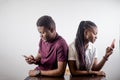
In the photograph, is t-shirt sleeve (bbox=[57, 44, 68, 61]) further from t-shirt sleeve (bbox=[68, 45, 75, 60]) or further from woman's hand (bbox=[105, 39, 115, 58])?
woman's hand (bbox=[105, 39, 115, 58])

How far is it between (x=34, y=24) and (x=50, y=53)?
45 cm

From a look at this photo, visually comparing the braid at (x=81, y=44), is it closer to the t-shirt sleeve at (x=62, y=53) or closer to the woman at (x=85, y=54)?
the woman at (x=85, y=54)

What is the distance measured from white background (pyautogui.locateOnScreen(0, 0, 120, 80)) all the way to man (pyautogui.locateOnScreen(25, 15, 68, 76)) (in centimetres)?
19

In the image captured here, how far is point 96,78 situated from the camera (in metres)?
1.79

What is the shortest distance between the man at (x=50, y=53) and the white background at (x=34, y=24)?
194 mm

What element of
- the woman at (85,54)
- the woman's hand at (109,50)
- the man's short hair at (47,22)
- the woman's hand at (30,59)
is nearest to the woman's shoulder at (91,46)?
the woman at (85,54)

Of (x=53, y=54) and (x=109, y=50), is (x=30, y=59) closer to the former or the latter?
(x=53, y=54)

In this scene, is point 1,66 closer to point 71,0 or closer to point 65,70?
point 65,70

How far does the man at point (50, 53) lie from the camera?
6.25ft

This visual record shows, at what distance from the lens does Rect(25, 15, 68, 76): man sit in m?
1.90

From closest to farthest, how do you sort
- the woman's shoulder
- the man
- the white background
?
the man < the woman's shoulder < the white background

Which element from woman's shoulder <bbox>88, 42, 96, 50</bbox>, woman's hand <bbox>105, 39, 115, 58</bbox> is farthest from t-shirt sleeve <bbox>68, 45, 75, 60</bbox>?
woman's hand <bbox>105, 39, 115, 58</bbox>

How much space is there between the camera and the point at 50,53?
6.40 ft

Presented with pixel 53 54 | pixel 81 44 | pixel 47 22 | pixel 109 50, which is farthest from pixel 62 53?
pixel 109 50
